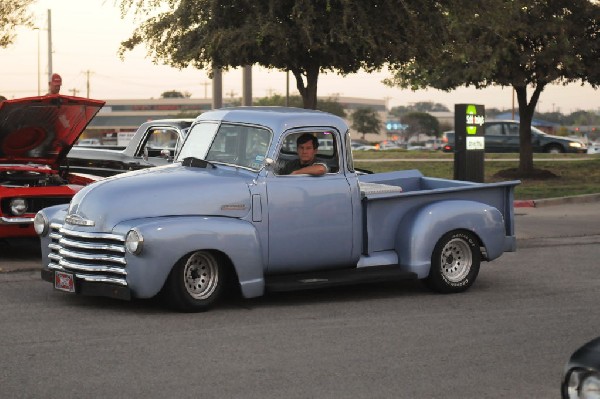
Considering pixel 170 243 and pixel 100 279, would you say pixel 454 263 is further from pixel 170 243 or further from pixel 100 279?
pixel 100 279

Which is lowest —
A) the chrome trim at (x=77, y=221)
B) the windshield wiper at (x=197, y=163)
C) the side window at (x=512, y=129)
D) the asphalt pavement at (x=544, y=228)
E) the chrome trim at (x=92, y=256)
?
the asphalt pavement at (x=544, y=228)

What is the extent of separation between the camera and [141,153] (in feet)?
50.7

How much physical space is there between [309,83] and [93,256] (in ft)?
40.7

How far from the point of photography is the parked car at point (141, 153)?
15102 millimetres

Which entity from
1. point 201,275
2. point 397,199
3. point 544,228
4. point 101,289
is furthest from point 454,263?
point 544,228

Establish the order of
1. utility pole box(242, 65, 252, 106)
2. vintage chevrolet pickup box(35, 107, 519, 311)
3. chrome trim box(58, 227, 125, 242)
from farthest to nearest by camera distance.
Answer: utility pole box(242, 65, 252, 106)
vintage chevrolet pickup box(35, 107, 519, 311)
chrome trim box(58, 227, 125, 242)

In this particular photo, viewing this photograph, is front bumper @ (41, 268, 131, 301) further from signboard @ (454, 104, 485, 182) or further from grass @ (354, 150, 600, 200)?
grass @ (354, 150, 600, 200)

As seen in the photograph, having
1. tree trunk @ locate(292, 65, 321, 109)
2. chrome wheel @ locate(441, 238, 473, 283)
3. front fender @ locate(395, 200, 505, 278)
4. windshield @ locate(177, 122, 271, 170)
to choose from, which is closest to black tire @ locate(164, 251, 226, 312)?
windshield @ locate(177, 122, 271, 170)

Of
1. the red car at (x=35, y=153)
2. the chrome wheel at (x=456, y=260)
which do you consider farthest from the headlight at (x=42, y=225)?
the chrome wheel at (x=456, y=260)

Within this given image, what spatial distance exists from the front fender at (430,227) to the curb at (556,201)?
1066cm

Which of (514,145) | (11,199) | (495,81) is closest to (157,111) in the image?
(514,145)

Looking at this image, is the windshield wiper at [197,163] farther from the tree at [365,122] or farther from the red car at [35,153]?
the tree at [365,122]

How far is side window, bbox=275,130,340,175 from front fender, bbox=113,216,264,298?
34.7 inches

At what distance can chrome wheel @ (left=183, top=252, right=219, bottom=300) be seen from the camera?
9703mm
